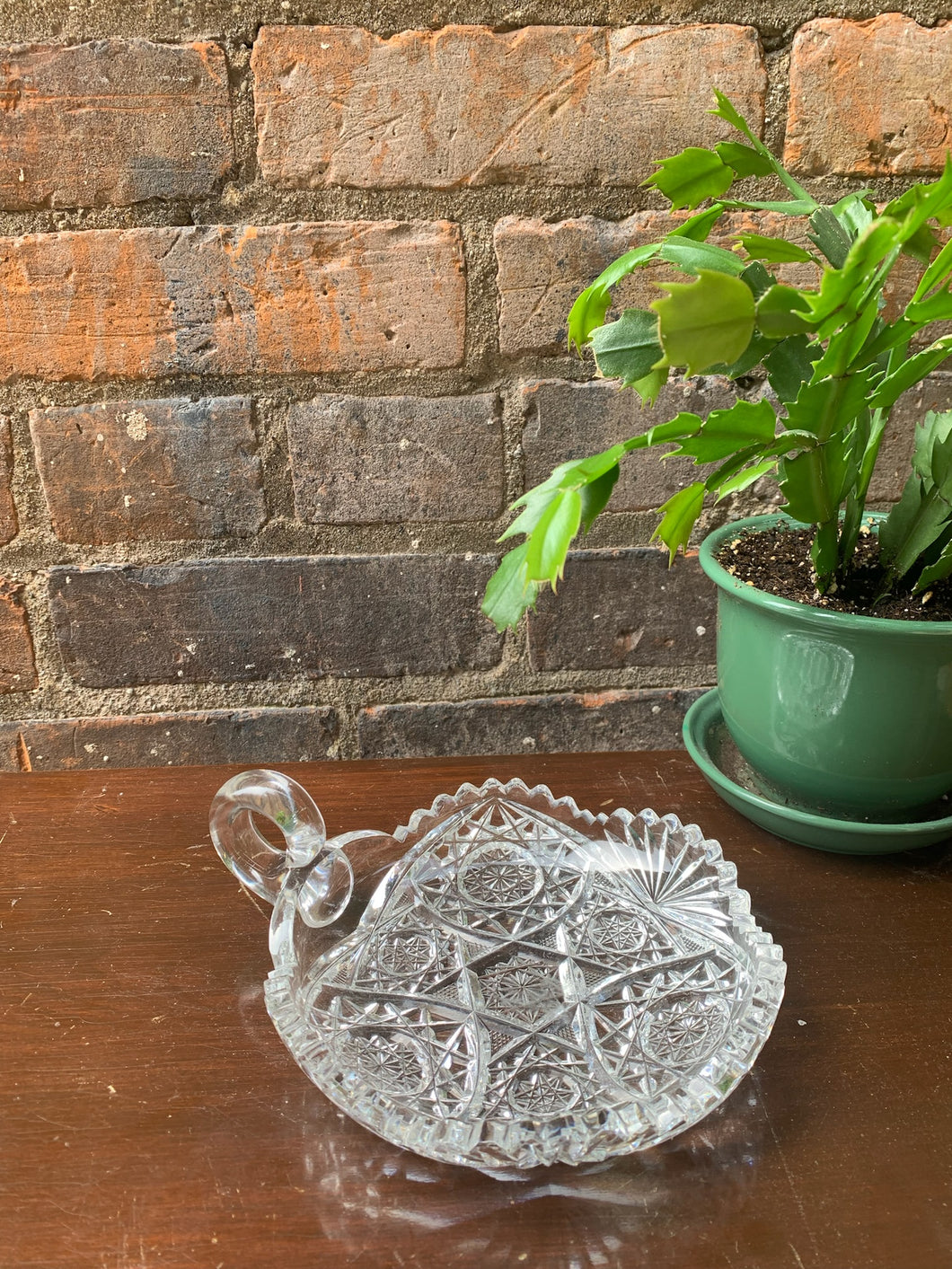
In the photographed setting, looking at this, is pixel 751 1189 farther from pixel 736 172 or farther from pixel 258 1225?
pixel 736 172

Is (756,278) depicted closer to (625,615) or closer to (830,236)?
(830,236)

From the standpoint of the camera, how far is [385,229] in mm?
Answer: 754

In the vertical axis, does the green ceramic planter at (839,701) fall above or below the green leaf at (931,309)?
below

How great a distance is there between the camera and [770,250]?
0.54m

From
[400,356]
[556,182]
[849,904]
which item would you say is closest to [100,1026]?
[849,904]

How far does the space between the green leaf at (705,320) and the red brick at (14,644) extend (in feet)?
2.10

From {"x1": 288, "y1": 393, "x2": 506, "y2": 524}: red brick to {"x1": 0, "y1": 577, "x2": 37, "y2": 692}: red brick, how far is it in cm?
26

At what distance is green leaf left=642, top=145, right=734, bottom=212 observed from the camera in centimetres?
56

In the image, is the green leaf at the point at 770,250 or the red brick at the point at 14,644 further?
the red brick at the point at 14,644

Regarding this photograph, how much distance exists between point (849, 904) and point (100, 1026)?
1.36 feet

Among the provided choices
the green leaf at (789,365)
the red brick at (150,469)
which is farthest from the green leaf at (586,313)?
the red brick at (150,469)

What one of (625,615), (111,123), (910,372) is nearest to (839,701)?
(910,372)

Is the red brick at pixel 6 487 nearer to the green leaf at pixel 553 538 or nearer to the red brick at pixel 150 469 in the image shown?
the red brick at pixel 150 469

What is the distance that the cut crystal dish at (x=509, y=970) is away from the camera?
0.42 meters
